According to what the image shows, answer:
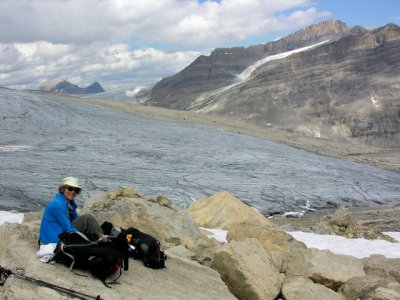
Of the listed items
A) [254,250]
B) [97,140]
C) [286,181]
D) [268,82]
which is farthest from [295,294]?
[268,82]

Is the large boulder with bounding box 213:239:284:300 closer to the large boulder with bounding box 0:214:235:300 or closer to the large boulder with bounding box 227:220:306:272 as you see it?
the large boulder with bounding box 0:214:235:300

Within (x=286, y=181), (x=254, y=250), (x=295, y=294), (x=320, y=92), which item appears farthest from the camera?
(x=320, y=92)

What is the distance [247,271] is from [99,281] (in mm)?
3580

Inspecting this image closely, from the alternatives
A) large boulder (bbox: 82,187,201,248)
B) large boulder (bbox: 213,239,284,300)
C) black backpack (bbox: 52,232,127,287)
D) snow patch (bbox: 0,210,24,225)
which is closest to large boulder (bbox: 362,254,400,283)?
large boulder (bbox: 213,239,284,300)

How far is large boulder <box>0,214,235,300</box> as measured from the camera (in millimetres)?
6730

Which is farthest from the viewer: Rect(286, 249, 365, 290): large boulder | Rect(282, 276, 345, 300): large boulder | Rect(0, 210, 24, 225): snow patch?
Rect(0, 210, 24, 225): snow patch

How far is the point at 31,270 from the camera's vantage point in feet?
23.3

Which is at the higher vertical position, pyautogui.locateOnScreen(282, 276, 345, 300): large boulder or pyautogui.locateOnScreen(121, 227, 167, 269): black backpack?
pyautogui.locateOnScreen(121, 227, 167, 269): black backpack

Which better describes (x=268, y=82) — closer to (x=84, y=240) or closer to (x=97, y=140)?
(x=97, y=140)

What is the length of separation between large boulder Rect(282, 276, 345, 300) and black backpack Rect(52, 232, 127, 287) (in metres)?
3.95

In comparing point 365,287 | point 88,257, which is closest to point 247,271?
point 365,287

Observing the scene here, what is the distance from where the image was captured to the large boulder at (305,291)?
Answer: 949 cm

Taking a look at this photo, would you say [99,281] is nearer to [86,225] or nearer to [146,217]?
[86,225]

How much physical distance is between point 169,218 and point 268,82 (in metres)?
129
